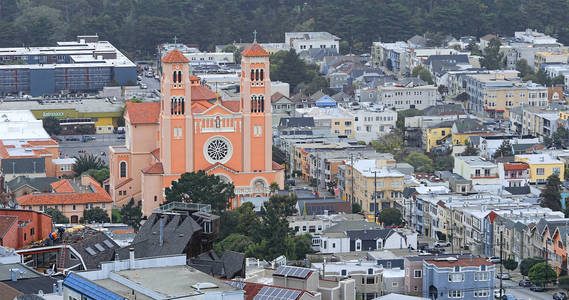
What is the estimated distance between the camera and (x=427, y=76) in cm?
9581

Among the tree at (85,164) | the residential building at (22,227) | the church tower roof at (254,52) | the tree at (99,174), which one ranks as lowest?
the tree at (99,174)

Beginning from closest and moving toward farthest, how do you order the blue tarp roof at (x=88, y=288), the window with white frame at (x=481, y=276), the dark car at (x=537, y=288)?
1. the blue tarp roof at (x=88, y=288)
2. the window with white frame at (x=481, y=276)
3. the dark car at (x=537, y=288)

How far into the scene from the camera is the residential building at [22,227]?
3588 cm

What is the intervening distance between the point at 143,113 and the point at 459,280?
76.6 ft

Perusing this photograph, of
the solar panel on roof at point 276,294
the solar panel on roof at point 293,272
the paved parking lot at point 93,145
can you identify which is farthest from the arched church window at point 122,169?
the solar panel on roof at point 276,294

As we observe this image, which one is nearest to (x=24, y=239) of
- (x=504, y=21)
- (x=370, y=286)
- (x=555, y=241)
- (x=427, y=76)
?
(x=370, y=286)

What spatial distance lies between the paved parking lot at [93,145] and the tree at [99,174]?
258 inches

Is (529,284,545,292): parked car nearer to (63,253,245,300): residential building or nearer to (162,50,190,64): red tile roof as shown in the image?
(162,50,190,64): red tile roof

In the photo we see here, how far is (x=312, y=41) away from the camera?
11062cm

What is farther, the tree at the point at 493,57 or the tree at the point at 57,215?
the tree at the point at 493,57

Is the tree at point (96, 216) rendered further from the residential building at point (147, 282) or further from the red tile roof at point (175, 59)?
the residential building at point (147, 282)

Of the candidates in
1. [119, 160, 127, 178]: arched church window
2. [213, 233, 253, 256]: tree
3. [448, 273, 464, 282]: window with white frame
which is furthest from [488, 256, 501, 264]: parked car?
[119, 160, 127, 178]: arched church window

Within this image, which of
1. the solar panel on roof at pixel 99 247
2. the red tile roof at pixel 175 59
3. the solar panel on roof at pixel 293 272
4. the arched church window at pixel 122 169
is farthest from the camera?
the arched church window at pixel 122 169

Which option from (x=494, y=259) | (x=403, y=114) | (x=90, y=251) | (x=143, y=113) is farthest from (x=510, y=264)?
(x=403, y=114)
